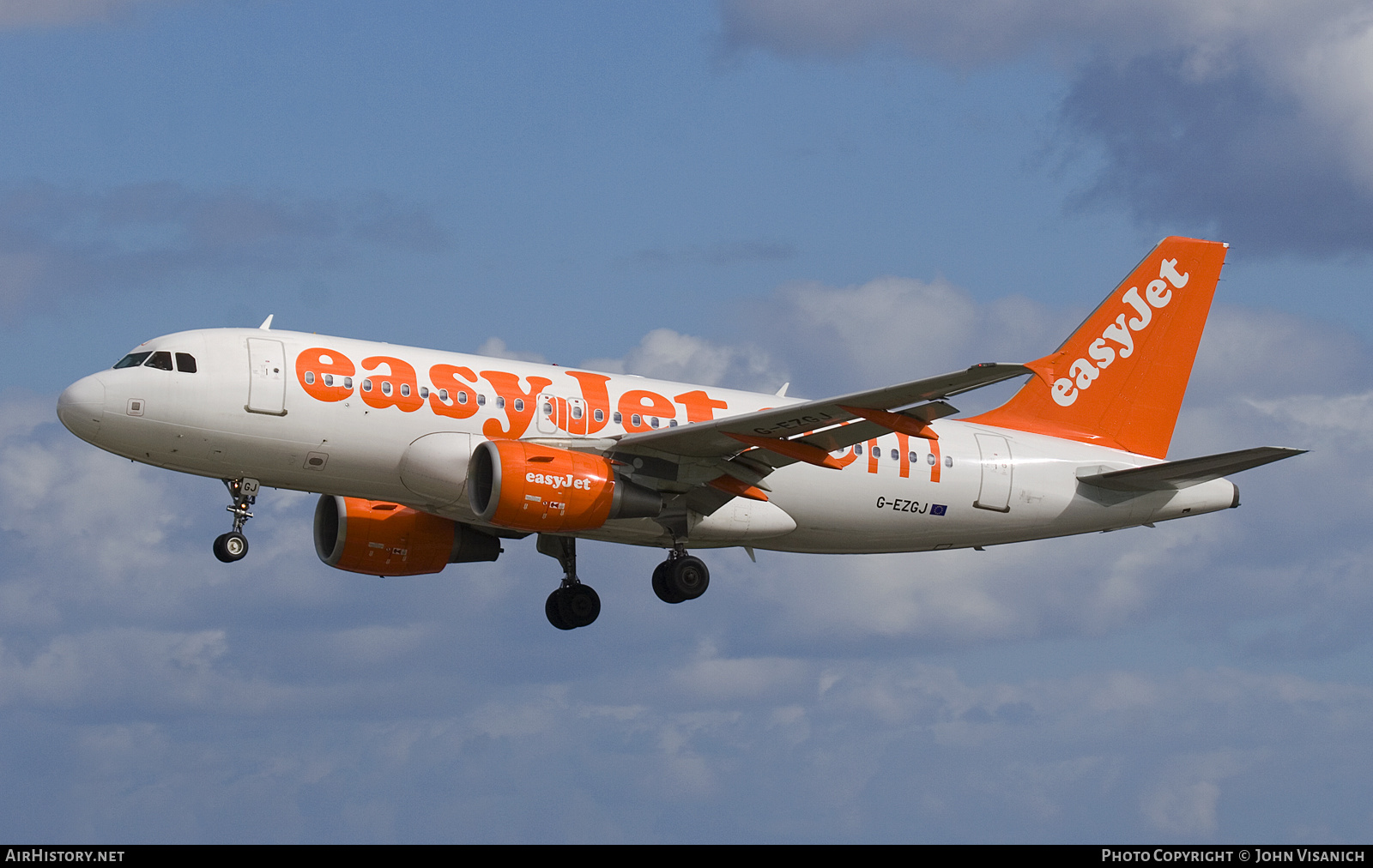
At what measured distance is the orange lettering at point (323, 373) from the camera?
3619cm

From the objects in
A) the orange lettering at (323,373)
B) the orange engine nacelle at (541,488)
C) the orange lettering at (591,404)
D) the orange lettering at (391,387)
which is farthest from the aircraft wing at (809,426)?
the orange lettering at (323,373)

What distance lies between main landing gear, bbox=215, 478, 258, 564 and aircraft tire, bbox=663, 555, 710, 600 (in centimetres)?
904

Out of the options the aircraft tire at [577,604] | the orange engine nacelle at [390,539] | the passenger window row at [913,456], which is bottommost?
the aircraft tire at [577,604]

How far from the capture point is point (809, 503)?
40.2 meters

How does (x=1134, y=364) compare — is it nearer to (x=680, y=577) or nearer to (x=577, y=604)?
(x=680, y=577)

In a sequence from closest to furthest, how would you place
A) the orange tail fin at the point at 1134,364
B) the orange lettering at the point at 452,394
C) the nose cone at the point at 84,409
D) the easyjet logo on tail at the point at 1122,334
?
1. the nose cone at the point at 84,409
2. the orange lettering at the point at 452,394
3. the orange tail fin at the point at 1134,364
4. the easyjet logo on tail at the point at 1122,334

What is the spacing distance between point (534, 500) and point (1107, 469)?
14774 millimetres

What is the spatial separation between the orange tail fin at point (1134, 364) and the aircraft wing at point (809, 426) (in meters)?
7.78

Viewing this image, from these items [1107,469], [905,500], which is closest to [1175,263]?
[1107,469]

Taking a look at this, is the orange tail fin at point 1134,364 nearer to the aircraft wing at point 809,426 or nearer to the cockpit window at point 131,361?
the aircraft wing at point 809,426
